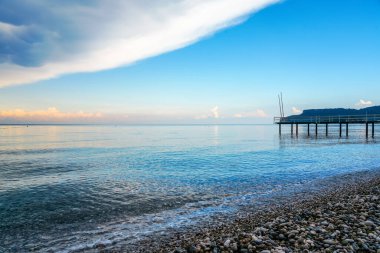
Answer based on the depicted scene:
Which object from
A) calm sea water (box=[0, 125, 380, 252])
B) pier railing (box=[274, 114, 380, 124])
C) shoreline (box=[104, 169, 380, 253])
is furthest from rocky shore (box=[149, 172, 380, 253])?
pier railing (box=[274, 114, 380, 124])

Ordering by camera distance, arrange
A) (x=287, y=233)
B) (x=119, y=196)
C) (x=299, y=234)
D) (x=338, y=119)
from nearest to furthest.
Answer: (x=299, y=234) → (x=287, y=233) → (x=119, y=196) → (x=338, y=119)

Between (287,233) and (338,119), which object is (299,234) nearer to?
(287,233)

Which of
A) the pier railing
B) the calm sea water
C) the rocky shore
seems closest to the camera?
the rocky shore

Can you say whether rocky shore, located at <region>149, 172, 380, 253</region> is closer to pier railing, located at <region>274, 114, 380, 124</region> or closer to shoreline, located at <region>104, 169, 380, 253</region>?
shoreline, located at <region>104, 169, 380, 253</region>

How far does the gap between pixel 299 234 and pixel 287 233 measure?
306mm

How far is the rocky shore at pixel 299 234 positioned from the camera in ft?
22.0

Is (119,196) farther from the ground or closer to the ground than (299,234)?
closer to the ground

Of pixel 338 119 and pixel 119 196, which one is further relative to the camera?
pixel 338 119

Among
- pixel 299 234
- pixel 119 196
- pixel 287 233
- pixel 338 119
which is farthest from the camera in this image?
pixel 338 119

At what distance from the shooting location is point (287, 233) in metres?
7.59

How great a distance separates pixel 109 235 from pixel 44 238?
2.23 meters

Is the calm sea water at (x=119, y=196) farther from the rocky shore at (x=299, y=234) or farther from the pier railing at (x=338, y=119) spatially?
the pier railing at (x=338, y=119)

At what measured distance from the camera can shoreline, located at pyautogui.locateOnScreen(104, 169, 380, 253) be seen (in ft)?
22.1

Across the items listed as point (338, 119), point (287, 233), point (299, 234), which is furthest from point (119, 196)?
point (338, 119)
